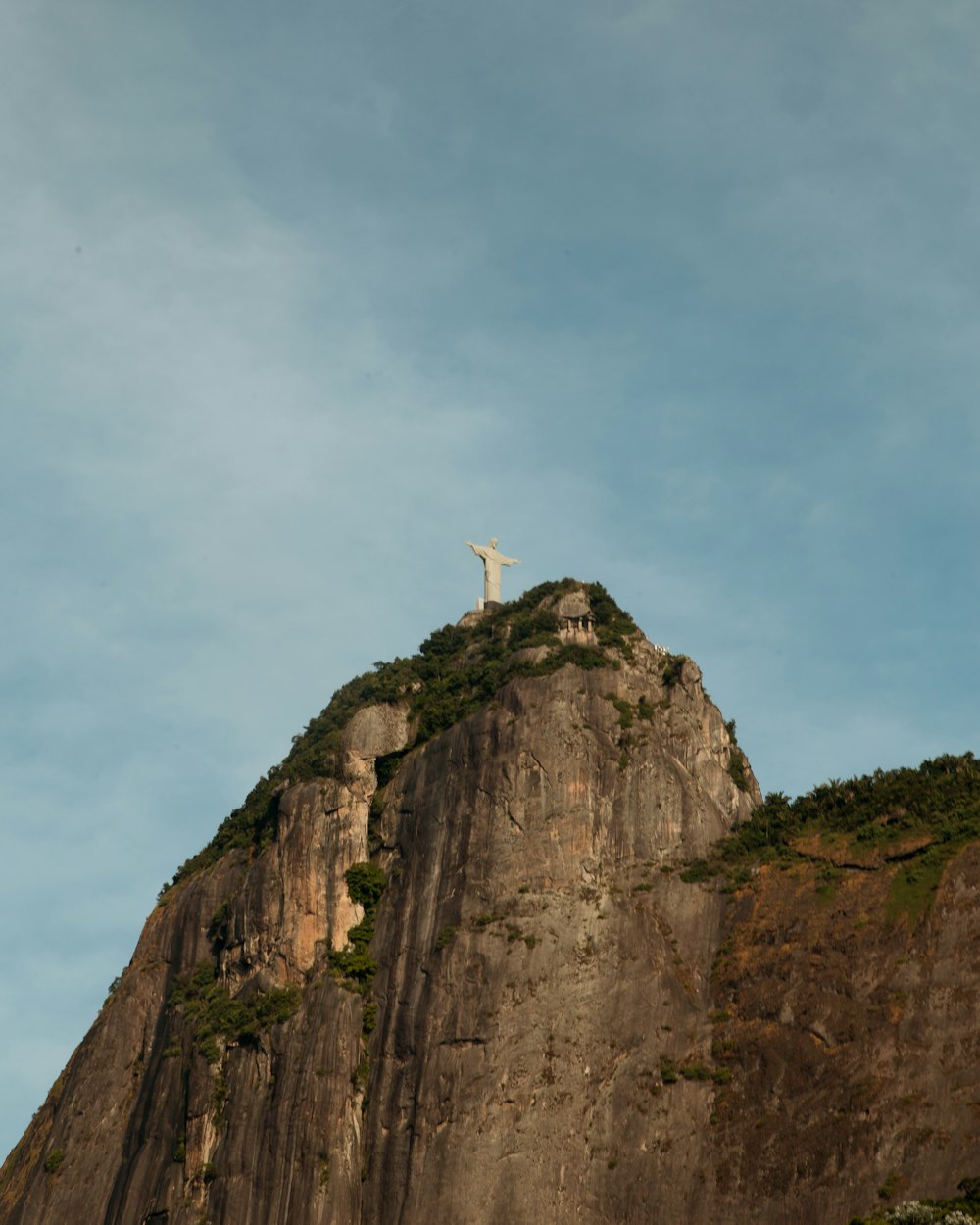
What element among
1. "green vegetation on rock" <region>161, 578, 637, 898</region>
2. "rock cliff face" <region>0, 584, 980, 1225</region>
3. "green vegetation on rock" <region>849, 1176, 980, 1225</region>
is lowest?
"green vegetation on rock" <region>849, 1176, 980, 1225</region>

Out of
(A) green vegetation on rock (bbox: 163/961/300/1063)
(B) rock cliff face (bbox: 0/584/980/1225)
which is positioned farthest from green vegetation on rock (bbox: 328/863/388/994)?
(A) green vegetation on rock (bbox: 163/961/300/1063)

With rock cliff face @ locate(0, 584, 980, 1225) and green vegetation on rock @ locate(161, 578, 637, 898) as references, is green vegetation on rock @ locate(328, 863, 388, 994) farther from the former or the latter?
green vegetation on rock @ locate(161, 578, 637, 898)

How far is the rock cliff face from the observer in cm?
6806

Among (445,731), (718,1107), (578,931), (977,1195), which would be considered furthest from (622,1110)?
(445,731)

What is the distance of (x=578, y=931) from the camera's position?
7725cm

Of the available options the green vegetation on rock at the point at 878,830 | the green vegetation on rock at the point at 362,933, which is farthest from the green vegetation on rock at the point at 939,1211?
the green vegetation on rock at the point at 362,933

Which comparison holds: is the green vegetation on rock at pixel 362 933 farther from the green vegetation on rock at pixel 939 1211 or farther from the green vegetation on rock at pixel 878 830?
the green vegetation on rock at pixel 939 1211

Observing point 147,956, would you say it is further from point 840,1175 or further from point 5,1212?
point 840,1175

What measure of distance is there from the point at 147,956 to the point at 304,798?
1293cm

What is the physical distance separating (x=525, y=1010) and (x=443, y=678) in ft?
75.3

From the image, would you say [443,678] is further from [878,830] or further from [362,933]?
[878,830]

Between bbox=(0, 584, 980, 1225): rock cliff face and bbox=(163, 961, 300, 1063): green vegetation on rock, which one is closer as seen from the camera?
bbox=(0, 584, 980, 1225): rock cliff face

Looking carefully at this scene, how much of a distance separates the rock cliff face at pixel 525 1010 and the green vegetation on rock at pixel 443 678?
564 mm

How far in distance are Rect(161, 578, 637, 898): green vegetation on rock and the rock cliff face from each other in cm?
56
